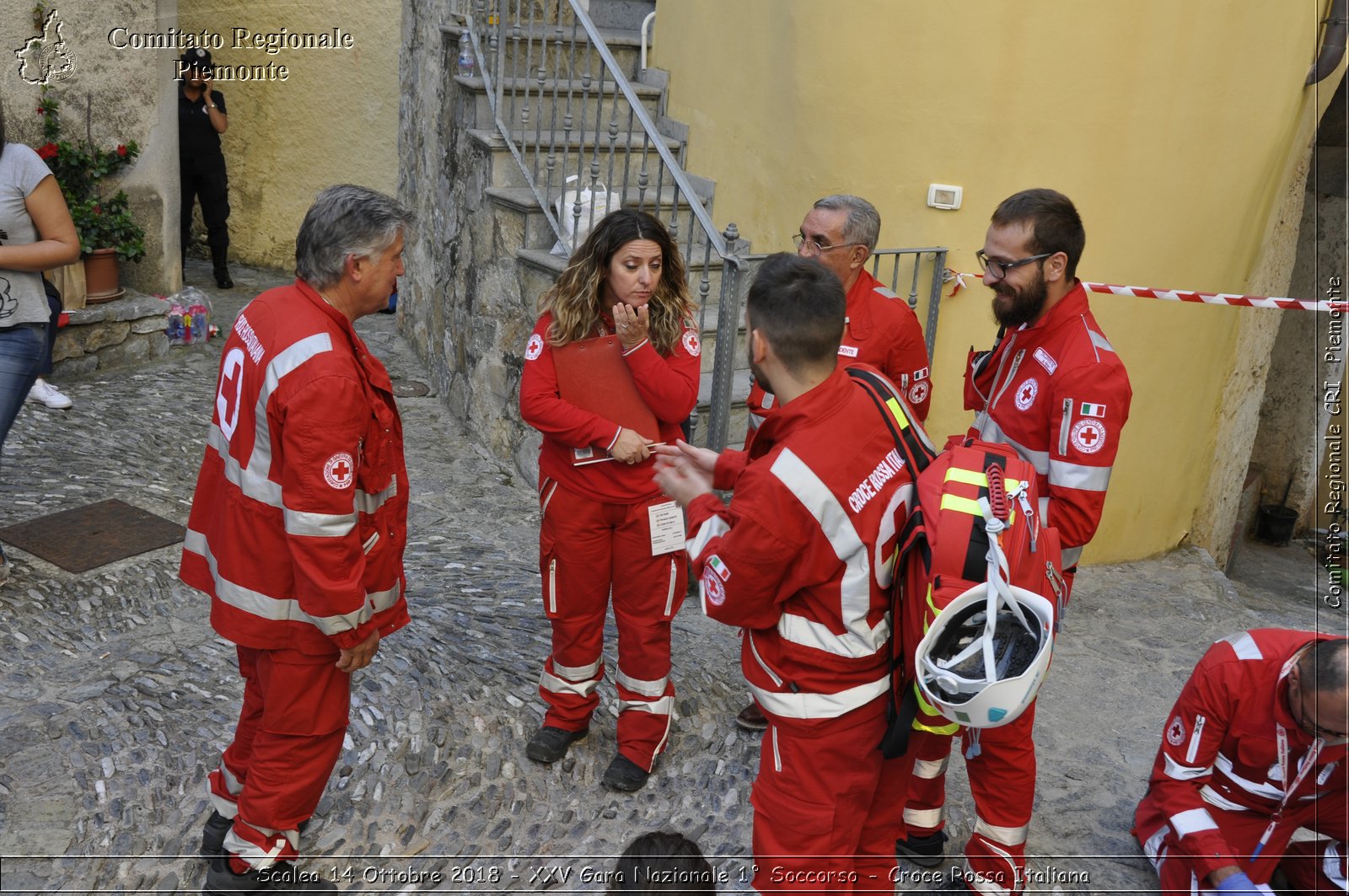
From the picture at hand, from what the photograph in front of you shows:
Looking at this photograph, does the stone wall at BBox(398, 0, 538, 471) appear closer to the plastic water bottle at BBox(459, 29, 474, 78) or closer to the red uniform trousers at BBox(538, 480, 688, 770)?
the plastic water bottle at BBox(459, 29, 474, 78)

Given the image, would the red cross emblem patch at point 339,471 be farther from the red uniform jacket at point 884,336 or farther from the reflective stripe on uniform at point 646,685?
the red uniform jacket at point 884,336

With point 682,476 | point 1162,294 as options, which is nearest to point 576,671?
point 682,476

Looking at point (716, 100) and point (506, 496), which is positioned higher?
point (716, 100)

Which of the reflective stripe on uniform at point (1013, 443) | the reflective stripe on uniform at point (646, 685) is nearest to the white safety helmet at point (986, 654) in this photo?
the reflective stripe on uniform at point (1013, 443)

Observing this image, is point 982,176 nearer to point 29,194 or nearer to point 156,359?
point 29,194

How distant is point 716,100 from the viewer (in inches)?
253

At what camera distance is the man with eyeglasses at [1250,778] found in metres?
3.14

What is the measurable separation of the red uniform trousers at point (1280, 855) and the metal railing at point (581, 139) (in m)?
2.40

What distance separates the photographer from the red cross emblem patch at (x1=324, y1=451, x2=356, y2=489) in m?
2.65

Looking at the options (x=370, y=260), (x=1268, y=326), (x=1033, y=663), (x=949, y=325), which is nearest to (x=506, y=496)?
(x=949, y=325)

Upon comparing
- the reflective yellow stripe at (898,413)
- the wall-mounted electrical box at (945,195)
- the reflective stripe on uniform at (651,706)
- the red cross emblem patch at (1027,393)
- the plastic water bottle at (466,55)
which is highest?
the plastic water bottle at (466,55)

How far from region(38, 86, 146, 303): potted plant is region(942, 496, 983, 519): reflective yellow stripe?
6113 mm

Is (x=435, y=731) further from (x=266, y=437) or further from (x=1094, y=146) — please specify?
(x=1094, y=146)

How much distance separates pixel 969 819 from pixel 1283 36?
14.0 ft
